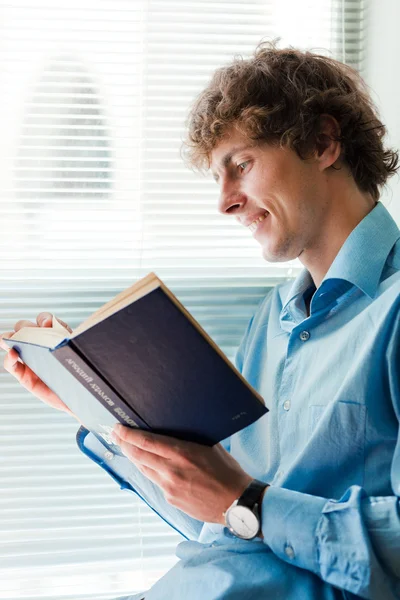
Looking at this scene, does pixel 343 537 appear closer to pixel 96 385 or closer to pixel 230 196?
pixel 96 385

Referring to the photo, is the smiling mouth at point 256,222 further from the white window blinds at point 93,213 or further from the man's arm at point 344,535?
the man's arm at point 344,535

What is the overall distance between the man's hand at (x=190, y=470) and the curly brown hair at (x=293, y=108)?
61 centimetres

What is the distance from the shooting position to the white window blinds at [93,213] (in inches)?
62.7

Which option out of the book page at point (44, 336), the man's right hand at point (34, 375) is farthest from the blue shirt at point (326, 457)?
the book page at point (44, 336)

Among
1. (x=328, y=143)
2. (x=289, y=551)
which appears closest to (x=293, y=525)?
(x=289, y=551)

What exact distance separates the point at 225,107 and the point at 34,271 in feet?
1.86

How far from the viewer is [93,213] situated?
5.35 ft

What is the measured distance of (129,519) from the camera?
65.2 inches

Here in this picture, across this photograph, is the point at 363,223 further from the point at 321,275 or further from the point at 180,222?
the point at 180,222

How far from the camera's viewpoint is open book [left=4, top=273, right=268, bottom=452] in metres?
0.94

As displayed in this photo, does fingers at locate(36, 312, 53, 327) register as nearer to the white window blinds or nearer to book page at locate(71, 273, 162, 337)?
the white window blinds

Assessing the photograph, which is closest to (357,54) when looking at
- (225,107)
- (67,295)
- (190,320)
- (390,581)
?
(225,107)

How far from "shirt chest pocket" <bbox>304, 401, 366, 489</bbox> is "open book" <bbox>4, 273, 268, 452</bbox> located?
198 mm

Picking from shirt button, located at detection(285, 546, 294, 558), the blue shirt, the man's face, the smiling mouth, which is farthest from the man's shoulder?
shirt button, located at detection(285, 546, 294, 558)
